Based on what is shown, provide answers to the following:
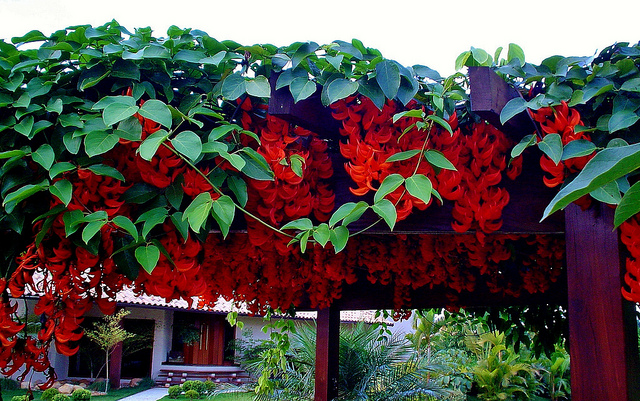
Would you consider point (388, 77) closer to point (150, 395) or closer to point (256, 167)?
point (256, 167)

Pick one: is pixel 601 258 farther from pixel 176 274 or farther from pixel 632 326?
pixel 176 274

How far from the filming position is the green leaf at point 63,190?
47.8 inches

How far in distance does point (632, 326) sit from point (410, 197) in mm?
725

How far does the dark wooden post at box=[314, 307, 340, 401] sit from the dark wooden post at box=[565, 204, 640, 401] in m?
2.73

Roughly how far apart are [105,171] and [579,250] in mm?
1278

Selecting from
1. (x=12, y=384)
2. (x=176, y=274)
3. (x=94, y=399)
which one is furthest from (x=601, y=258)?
(x=12, y=384)

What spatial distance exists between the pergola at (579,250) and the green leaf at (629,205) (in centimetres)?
100

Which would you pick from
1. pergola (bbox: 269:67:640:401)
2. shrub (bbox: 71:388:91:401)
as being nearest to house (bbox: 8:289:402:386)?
shrub (bbox: 71:388:91:401)

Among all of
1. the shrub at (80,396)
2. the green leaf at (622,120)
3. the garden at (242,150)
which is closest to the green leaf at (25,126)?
the garden at (242,150)

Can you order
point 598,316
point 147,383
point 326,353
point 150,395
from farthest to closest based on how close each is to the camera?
point 147,383, point 150,395, point 326,353, point 598,316

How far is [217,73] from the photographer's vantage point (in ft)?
4.72

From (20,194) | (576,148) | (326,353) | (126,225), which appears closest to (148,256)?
(126,225)

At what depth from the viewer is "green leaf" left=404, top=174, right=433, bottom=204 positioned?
47.1 inches

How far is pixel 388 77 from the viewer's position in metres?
1.27
